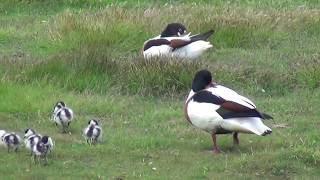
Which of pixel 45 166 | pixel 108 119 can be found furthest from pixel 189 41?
pixel 45 166

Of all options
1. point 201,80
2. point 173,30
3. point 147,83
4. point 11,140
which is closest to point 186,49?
point 173,30

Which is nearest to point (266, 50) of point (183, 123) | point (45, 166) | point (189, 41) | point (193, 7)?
point (189, 41)

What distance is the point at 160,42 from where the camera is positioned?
15844 mm

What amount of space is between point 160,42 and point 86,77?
6.74 feet

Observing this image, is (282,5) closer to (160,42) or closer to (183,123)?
(160,42)

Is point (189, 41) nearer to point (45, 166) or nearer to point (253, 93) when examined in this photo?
point (253, 93)

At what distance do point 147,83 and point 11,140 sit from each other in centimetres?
375

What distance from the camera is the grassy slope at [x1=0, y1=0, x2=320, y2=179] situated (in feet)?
34.3

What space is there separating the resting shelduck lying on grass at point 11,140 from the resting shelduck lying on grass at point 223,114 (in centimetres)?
219

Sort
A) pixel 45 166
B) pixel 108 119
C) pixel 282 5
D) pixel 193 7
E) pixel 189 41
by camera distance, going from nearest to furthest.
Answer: pixel 45 166 → pixel 108 119 → pixel 189 41 → pixel 193 7 → pixel 282 5

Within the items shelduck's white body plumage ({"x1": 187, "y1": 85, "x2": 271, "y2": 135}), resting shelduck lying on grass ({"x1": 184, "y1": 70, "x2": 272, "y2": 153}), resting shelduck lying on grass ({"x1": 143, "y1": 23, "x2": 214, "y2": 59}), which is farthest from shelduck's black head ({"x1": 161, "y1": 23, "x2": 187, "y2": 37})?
shelduck's white body plumage ({"x1": 187, "y1": 85, "x2": 271, "y2": 135})

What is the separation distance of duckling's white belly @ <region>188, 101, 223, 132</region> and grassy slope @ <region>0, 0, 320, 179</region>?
370 mm

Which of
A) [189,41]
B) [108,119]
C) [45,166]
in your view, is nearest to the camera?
[45,166]

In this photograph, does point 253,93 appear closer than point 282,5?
Yes
